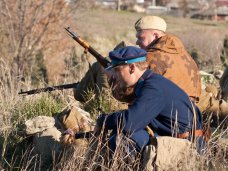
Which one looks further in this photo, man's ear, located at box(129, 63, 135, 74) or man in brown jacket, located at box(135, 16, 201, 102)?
man in brown jacket, located at box(135, 16, 201, 102)

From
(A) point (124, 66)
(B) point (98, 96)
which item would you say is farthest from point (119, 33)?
(A) point (124, 66)

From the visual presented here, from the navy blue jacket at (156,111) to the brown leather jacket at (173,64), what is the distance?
92 centimetres

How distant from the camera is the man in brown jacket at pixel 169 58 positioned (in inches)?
243

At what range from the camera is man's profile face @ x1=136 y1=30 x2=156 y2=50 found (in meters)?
6.38

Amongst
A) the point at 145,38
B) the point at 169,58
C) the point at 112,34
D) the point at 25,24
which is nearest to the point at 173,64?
the point at 169,58

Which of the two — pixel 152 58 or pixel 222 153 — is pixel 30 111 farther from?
pixel 222 153

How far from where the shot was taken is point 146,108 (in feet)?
16.2

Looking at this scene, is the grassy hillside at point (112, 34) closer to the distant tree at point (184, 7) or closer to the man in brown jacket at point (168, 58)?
the man in brown jacket at point (168, 58)

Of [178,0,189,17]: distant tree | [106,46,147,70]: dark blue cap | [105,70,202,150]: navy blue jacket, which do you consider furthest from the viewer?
[178,0,189,17]: distant tree

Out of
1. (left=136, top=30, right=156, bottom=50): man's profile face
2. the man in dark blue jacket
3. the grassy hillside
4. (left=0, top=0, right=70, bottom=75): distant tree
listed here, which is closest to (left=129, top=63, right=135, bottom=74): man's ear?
the man in dark blue jacket

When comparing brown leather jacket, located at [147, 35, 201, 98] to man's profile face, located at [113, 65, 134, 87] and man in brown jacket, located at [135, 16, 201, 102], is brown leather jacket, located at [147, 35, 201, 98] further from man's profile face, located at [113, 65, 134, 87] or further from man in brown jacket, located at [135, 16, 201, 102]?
man's profile face, located at [113, 65, 134, 87]

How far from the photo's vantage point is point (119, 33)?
120 ft

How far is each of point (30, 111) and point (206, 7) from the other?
51927mm

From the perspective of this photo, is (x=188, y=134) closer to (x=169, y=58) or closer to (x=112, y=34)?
(x=169, y=58)
